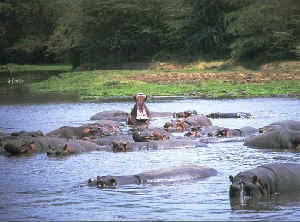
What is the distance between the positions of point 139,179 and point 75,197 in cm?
118

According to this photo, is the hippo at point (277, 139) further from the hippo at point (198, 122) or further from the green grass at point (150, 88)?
the green grass at point (150, 88)

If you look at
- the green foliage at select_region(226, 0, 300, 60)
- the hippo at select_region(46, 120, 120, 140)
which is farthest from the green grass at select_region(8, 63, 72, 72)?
the hippo at select_region(46, 120, 120, 140)

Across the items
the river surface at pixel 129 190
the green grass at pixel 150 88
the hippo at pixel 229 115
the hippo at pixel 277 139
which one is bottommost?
the river surface at pixel 129 190

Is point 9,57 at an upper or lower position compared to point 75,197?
upper

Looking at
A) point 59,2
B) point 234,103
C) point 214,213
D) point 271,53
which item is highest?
point 59,2

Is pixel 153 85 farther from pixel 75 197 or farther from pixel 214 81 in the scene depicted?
pixel 75 197

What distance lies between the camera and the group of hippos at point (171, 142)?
10594mm

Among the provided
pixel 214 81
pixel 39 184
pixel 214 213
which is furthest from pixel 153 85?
pixel 214 213

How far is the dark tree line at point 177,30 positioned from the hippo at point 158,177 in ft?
81.9

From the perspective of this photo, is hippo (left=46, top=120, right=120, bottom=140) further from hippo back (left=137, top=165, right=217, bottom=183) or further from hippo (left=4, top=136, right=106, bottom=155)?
hippo back (left=137, top=165, right=217, bottom=183)

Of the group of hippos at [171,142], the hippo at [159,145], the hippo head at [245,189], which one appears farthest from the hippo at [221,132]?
the hippo head at [245,189]

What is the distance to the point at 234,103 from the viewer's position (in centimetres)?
2653

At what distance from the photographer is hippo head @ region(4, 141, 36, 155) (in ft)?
49.1

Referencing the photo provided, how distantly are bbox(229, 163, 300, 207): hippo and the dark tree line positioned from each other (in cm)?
2596
